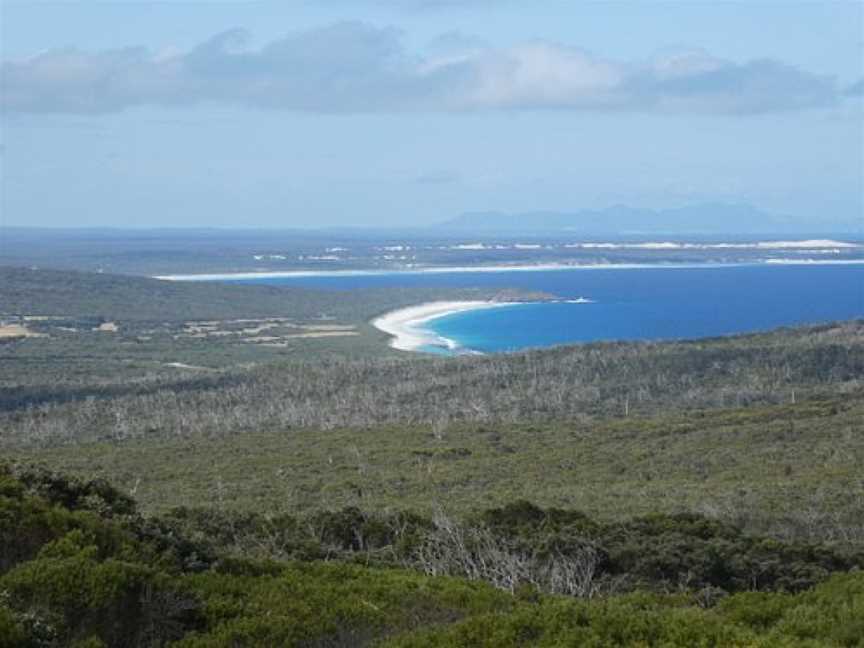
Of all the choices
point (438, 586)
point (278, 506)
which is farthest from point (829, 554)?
point (278, 506)

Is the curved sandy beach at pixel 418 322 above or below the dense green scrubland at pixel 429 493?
below

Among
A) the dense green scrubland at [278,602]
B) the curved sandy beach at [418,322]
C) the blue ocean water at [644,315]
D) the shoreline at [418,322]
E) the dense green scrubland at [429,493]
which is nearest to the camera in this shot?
the dense green scrubland at [278,602]

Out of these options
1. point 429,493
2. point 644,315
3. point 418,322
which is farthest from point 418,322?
point 429,493

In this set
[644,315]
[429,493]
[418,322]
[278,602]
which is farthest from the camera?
[644,315]

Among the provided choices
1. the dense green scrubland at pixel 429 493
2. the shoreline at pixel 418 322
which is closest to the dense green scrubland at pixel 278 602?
the dense green scrubland at pixel 429 493

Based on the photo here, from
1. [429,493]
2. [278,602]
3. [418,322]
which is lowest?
[418,322]

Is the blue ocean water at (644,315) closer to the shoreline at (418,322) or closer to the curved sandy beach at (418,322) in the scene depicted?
the shoreline at (418,322)

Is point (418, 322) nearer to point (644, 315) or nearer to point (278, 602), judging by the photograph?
point (644, 315)
